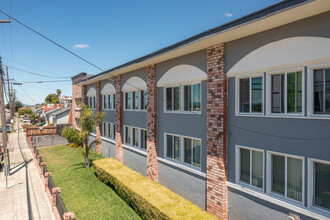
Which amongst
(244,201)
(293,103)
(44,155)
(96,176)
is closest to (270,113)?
(293,103)

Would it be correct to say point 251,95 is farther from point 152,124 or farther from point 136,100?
point 136,100

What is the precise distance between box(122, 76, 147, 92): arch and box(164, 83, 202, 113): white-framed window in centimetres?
247

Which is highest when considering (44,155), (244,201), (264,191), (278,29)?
(278,29)

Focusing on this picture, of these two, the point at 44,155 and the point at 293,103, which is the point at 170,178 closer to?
the point at 293,103

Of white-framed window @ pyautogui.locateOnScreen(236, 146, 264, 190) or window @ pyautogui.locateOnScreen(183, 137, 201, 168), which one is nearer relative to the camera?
white-framed window @ pyautogui.locateOnScreen(236, 146, 264, 190)

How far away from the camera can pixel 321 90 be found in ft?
19.7

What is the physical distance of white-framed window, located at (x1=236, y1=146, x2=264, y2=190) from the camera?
7426mm

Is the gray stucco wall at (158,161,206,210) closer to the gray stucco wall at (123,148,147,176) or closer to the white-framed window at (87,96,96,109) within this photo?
the gray stucco wall at (123,148,147,176)

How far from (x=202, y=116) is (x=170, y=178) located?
3.91 metres

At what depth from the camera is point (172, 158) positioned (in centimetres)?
1159

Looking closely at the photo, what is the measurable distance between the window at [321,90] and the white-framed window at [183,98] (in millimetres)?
4396

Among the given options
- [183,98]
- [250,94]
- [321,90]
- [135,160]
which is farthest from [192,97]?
[135,160]

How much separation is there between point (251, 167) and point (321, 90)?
3186 mm

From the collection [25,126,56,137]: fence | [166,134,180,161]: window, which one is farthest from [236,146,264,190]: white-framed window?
[25,126,56,137]: fence
